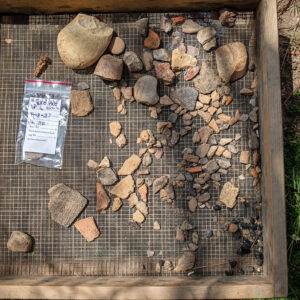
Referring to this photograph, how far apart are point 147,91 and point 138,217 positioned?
57 cm

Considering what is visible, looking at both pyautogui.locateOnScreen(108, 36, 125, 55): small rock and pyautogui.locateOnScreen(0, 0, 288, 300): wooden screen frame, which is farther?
pyautogui.locateOnScreen(108, 36, 125, 55): small rock

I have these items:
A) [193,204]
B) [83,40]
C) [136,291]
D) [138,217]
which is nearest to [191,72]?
[83,40]

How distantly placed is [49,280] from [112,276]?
0.89 ft

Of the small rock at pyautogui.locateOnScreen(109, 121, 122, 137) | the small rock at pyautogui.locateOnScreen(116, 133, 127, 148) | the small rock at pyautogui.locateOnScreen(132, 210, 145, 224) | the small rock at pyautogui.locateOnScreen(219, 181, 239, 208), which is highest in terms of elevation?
the small rock at pyautogui.locateOnScreen(109, 121, 122, 137)

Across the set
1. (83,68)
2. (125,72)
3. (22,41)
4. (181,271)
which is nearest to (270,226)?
(181,271)

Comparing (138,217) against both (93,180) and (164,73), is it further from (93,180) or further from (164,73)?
(164,73)

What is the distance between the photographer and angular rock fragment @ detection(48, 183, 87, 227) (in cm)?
141

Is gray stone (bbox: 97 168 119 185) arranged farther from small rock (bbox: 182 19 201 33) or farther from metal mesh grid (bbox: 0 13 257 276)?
small rock (bbox: 182 19 201 33)

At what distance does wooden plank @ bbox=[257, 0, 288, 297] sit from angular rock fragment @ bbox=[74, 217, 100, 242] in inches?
30.1

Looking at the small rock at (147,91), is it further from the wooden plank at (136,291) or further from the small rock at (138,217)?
the wooden plank at (136,291)

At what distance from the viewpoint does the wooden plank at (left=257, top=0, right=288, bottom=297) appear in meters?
1.25

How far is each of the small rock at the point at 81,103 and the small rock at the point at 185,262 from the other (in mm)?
795

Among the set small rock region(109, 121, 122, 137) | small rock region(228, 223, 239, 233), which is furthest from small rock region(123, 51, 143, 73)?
small rock region(228, 223, 239, 233)

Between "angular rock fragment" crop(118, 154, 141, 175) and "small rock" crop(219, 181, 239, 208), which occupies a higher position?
"angular rock fragment" crop(118, 154, 141, 175)
